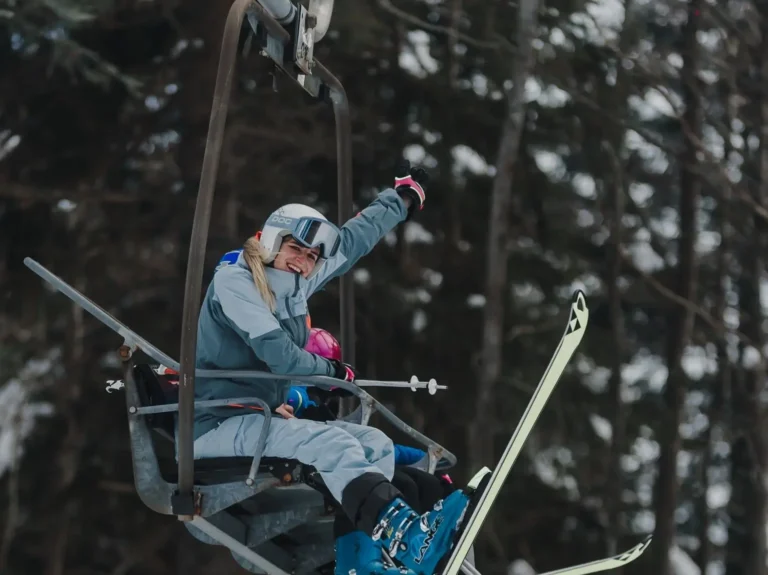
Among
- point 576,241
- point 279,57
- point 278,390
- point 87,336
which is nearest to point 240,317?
point 278,390

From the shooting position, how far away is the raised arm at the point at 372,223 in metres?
3.90

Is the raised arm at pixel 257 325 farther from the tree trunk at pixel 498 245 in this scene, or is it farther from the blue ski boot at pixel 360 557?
the tree trunk at pixel 498 245

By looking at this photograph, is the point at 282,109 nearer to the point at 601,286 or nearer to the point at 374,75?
the point at 374,75

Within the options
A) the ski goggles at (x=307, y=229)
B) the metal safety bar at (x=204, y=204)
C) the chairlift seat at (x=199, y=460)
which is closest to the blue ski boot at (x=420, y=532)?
the chairlift seat at (x=199, y=460)

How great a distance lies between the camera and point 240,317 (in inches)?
128

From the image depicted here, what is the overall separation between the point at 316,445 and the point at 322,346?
1.69ft

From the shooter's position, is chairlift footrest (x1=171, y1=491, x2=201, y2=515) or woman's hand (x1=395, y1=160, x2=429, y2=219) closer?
chairlift footrest (x1=171, y1=491, x2=201, y2=515)

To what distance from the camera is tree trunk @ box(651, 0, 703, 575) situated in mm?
10594

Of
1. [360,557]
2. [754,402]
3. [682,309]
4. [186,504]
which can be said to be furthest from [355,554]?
[682,309]

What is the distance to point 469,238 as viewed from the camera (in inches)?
444

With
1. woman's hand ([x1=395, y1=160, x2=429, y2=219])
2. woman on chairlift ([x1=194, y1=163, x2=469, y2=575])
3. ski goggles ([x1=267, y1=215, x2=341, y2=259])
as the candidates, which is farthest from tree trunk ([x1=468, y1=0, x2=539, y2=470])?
ski goggles ([x1=267, y1=215, x2=341, y2=259])

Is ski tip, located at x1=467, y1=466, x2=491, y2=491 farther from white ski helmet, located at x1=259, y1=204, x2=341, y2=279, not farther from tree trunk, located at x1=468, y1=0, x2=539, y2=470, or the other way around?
tree trunk, located at x1=468, y1=0, x2=539, y2=470

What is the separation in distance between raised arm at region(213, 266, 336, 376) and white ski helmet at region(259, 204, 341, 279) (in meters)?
0.12

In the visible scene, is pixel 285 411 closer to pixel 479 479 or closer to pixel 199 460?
pixel 199 460
